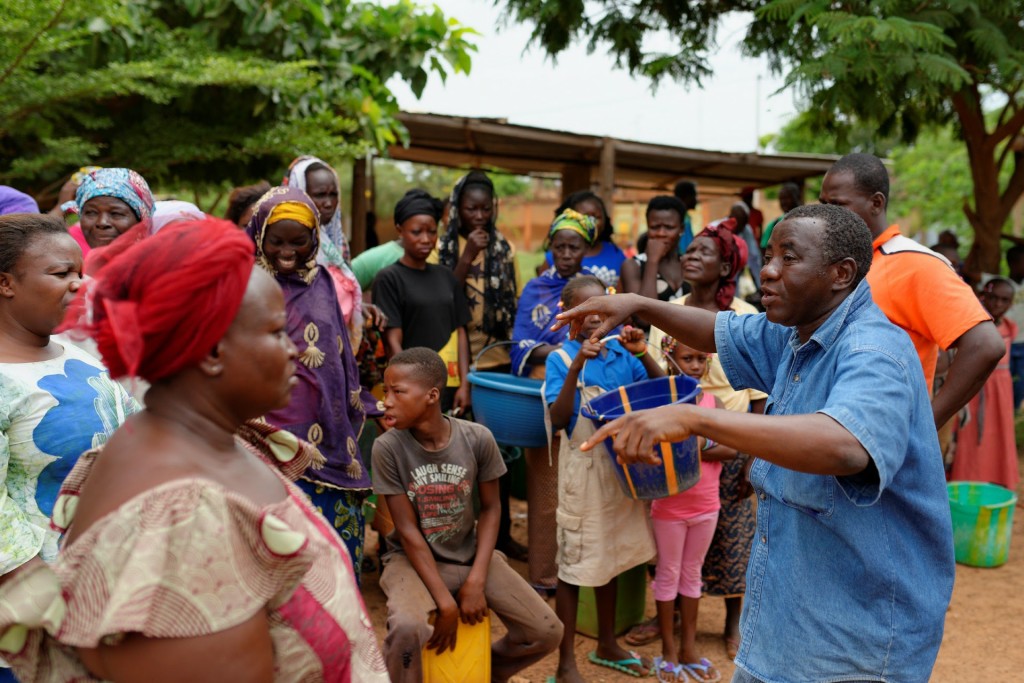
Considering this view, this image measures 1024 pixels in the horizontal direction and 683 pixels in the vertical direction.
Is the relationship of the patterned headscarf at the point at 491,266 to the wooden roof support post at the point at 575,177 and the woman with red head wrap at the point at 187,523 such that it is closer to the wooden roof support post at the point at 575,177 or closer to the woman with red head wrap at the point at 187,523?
the woman with red head wrap at the point at 187,523

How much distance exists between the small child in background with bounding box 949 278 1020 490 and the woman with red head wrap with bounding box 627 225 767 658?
3.12 meters

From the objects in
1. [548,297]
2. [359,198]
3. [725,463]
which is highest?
[359,198]

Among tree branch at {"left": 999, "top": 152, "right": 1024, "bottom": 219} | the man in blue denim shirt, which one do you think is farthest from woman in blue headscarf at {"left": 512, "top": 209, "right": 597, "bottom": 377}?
tree branch at {"left": 999, "top": 152, "right": 1024, "bottom": 219}

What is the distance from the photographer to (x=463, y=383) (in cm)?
475

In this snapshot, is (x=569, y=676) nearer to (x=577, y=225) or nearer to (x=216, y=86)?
(x=577, y=225)

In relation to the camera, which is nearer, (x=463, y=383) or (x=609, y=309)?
(x=609, y=309)

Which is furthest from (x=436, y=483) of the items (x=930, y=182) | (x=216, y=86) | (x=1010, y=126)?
(x=930, y=182)

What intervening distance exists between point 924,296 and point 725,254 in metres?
1.28

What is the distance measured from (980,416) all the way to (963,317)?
4042 mm

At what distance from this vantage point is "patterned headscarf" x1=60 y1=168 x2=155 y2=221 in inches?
132

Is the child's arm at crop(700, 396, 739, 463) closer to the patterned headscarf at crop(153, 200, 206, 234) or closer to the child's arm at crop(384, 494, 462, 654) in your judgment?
the child's arm at crop(384, 494, 462, 654)

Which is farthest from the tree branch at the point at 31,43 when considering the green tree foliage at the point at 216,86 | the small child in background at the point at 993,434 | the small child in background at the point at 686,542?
the small child in background at the point at 993,434

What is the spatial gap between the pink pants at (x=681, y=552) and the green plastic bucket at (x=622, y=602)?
0.27 meters

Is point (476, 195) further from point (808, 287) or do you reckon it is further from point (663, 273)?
point (808, 287)
